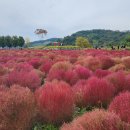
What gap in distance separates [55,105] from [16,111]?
27.9 inches

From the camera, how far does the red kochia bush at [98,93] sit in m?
6.92

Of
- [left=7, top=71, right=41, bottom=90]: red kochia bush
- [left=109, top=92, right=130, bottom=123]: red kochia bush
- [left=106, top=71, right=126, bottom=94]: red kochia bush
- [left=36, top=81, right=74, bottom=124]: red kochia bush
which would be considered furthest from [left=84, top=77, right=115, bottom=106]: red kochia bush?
[left=7, top=71, right=41, bottom=90]: red kochia bush

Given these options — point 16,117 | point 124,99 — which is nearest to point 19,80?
point 16,117

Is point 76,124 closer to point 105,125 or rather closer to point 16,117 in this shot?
point 105,125

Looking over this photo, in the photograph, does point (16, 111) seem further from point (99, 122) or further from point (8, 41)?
point (8, 41)

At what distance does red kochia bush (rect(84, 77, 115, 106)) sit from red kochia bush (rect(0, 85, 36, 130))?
4.88 feet

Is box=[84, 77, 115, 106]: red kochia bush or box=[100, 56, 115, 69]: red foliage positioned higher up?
box=[84, 77, 115, 106]: red kochia bush

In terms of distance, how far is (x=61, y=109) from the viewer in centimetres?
590

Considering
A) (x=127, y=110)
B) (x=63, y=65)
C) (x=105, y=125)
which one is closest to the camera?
(x=105, y=125)

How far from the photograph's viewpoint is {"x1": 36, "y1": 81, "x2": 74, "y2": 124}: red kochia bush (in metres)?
5.86

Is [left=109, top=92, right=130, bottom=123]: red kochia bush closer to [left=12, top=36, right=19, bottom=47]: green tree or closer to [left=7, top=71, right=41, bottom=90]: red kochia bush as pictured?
[left=7, top=71, right=41, bottom=90]: red kochia bush

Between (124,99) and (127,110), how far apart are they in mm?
516

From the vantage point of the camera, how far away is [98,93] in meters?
6.96

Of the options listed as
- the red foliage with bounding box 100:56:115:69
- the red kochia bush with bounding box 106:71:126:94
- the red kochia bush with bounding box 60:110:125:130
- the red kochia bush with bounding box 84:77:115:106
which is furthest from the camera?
the red foliage with bounding box 100:56:115:69
